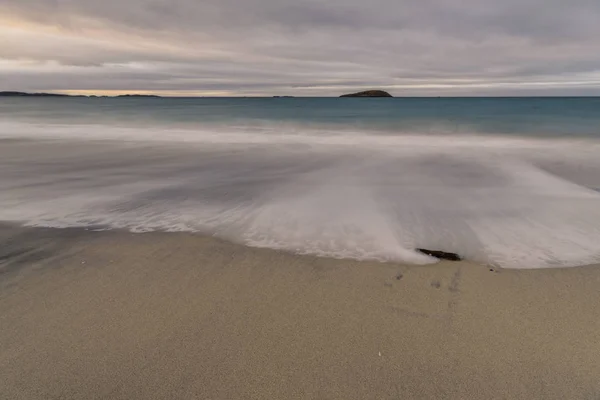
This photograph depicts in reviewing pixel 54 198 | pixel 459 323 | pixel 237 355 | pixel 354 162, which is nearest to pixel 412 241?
pixel 459 323

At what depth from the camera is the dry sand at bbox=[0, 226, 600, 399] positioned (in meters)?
2.88

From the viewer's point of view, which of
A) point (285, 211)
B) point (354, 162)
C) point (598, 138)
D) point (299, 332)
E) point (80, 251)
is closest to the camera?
point (299, 332)

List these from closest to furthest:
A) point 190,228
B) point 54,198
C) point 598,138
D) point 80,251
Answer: point 80,251, point 190,228, point 54,198, point 598,138

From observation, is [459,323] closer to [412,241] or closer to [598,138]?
[412,241]

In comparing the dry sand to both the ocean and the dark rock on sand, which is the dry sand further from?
the ocean

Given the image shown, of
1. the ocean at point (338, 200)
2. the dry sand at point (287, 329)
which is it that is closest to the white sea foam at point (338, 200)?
the ocean at point (338, 200)

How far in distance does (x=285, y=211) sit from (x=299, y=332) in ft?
12.3

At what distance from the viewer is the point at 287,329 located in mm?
3502

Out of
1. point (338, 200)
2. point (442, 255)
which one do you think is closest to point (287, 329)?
point (442, 255)

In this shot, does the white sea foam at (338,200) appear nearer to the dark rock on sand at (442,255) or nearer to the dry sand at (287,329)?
the dark rock on sand at (442,255)

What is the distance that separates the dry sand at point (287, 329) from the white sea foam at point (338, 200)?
76cm

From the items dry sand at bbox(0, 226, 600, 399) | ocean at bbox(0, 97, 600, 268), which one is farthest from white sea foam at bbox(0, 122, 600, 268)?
dry sand at bbox(0, 226, 600, 399)

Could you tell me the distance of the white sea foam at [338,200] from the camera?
18.3 feet

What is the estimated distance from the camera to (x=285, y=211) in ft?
23.3
